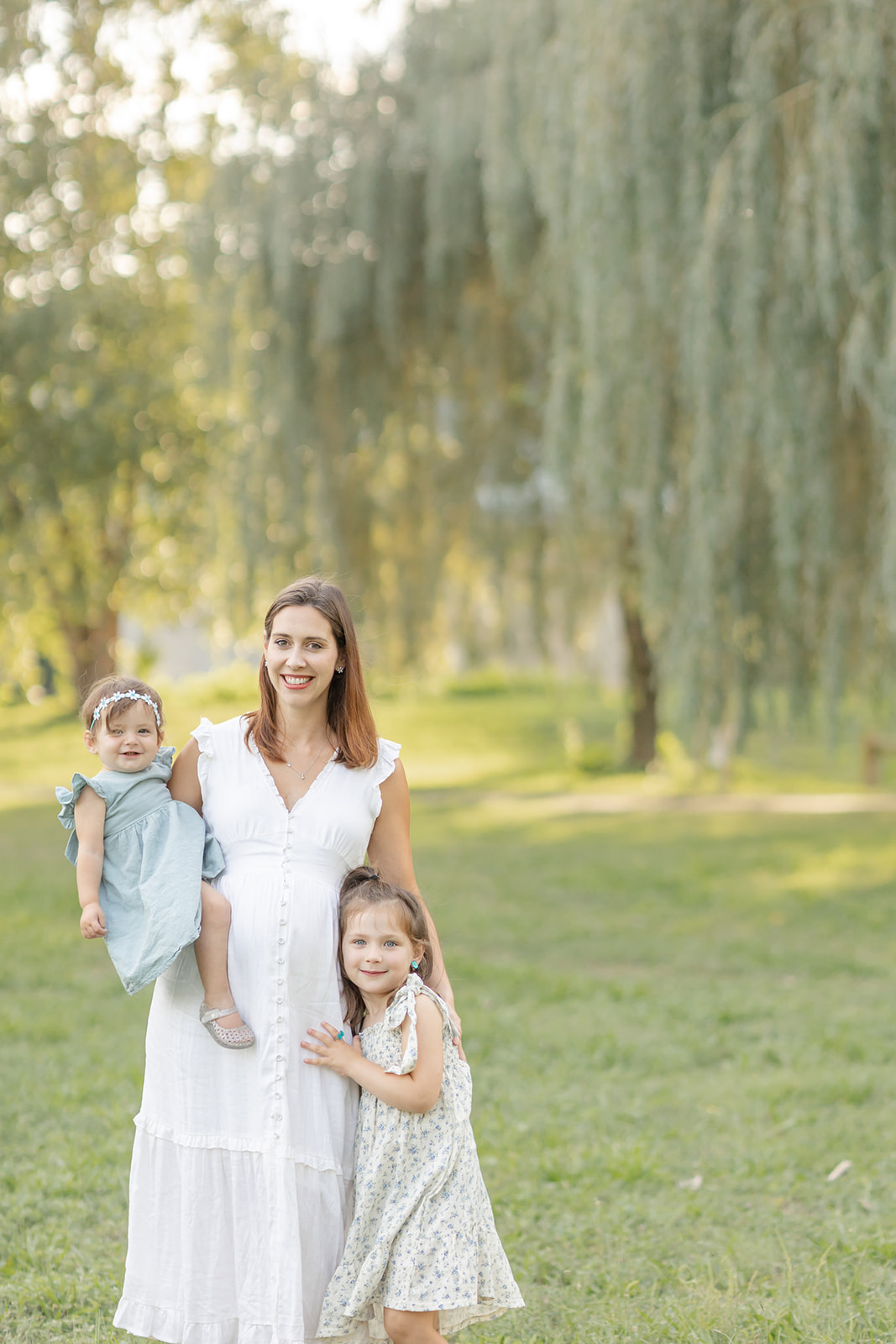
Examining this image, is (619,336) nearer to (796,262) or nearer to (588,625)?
(796,262)

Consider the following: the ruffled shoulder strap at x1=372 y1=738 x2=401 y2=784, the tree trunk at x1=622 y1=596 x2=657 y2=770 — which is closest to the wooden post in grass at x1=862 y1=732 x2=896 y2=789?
the tree trunk at x1=622 y1=596 x2=657 y2=770

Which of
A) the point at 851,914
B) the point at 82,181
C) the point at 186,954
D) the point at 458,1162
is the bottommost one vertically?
the point at 851,914

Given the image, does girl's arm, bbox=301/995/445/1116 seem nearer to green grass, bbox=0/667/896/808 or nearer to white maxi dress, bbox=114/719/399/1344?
white maxi dress, bbox=114/719/399/1344

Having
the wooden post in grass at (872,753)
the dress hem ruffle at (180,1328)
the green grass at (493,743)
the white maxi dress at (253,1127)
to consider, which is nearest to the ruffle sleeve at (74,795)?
the white maxi dress at (253,1127)

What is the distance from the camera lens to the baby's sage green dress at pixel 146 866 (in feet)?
8.03

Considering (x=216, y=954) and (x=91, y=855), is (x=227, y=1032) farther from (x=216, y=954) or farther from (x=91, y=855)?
(x=91, y=855)

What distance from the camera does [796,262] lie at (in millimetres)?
7195

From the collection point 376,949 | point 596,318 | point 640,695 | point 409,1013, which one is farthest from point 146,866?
point 640,695

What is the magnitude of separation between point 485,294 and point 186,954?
32.2ft

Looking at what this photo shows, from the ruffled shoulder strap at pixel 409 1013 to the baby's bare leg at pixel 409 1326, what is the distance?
438mm

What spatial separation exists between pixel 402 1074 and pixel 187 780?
75 cm

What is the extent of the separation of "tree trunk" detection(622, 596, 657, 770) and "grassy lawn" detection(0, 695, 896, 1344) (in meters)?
4.72

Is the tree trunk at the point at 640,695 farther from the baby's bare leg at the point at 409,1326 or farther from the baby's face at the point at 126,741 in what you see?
the baby's bare leg at the point at 409,1326

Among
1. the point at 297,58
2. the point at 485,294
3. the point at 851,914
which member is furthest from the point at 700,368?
the point at 297,58
